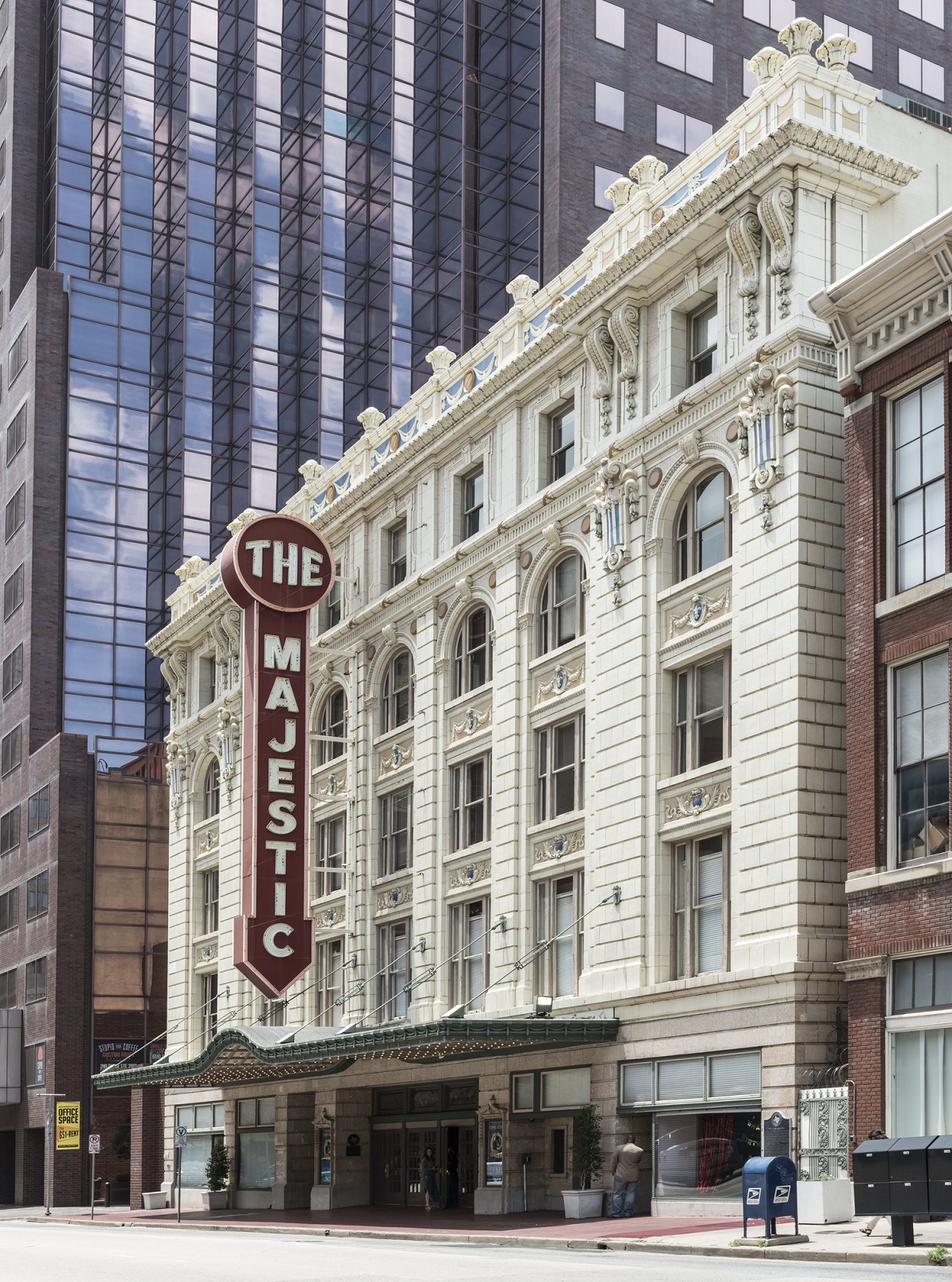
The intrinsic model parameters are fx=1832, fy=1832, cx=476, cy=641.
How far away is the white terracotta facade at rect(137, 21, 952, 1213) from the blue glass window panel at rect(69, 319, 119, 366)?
1618 inches

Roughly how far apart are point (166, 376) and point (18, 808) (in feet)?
74.4

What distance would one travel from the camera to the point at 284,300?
9362 centimetres

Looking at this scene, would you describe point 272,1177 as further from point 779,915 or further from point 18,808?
point 18,808

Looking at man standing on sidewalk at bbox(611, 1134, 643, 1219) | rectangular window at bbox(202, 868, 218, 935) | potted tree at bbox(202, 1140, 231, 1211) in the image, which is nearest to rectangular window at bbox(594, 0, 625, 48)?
rectangular window at bbox(202, 868, 218, 935)

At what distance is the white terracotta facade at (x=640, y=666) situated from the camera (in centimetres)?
3369

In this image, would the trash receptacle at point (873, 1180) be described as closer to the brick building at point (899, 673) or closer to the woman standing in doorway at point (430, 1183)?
the brick building at point (899, 673)

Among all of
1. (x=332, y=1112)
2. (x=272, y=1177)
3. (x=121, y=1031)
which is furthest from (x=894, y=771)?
(x=121, y=1031)

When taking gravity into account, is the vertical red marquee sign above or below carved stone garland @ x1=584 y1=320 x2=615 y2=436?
below

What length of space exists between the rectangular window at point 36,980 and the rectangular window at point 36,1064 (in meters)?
2.03

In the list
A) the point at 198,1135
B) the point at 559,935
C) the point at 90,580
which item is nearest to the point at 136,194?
the point at 90,580

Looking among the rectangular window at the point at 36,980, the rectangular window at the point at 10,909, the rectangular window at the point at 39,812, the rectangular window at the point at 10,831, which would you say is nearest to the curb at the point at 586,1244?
the rectangular window at the point at 36,980

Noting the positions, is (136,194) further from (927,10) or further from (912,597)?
(912,597)

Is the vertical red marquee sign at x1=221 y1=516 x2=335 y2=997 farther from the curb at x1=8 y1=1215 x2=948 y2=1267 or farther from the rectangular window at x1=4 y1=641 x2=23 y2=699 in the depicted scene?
the rectangular window at x1=4 y1=641 x2=23 y2=699

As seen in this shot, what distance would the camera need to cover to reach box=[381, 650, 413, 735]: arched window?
49312mm
